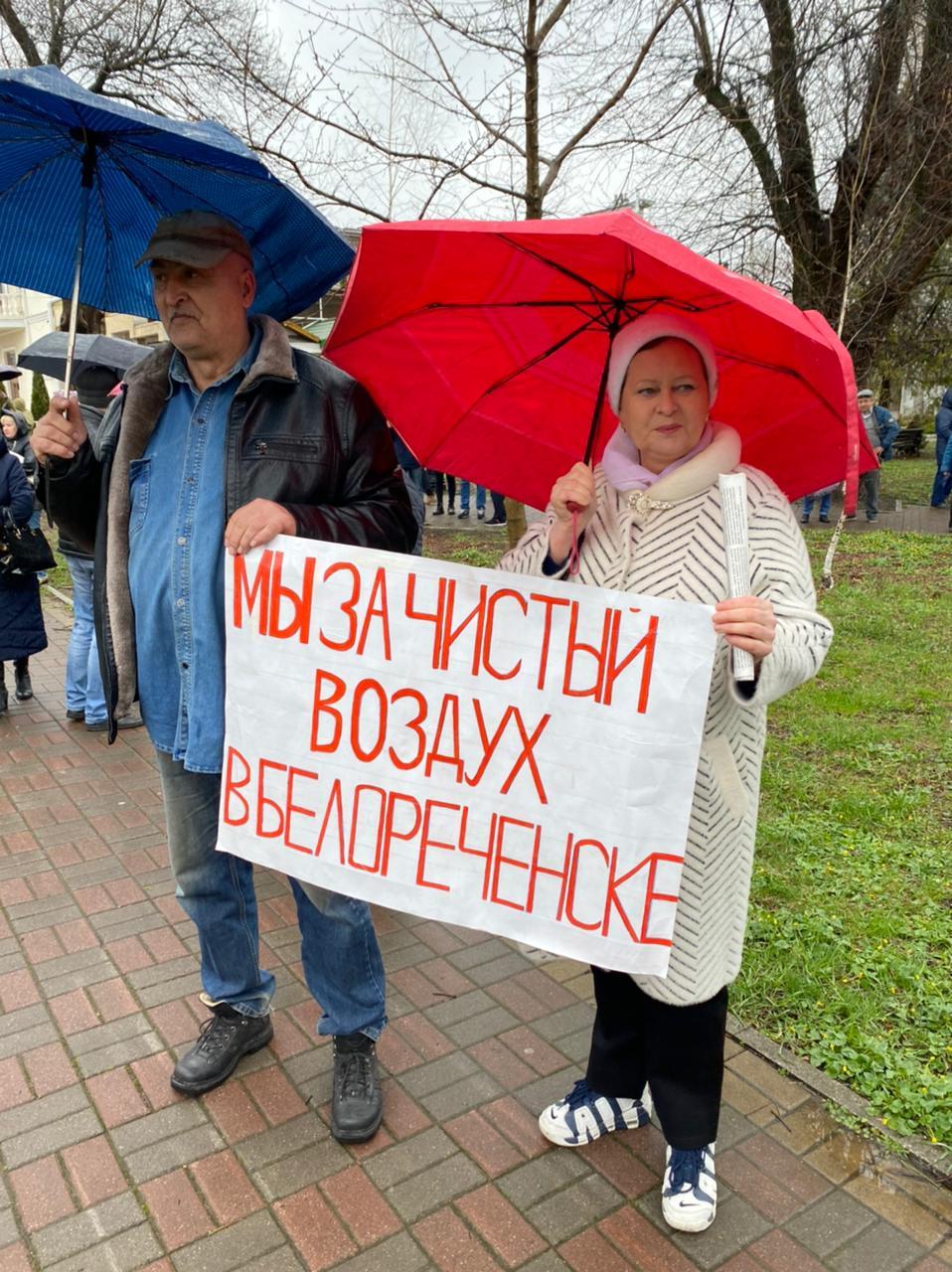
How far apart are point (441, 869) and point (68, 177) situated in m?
1.99

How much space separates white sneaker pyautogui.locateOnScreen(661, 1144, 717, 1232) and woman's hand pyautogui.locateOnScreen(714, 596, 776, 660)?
4.25 feet

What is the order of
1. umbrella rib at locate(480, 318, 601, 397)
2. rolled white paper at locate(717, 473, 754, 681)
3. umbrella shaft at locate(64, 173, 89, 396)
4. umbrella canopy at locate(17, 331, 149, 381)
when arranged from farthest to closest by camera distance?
umbrella canopy at locate(17, 331, 149, 381) → umbrella shaft at locate(64, 173, 89, 396) → umbrella rib at locate(480, 318, 601, 397) → rolled white paper at locate(717, 473, 754, 681)

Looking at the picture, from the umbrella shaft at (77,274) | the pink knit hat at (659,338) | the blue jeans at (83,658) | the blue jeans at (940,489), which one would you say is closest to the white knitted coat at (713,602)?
the pink knit hat at (659,338)

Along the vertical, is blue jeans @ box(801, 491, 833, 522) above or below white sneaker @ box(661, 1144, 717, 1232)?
above

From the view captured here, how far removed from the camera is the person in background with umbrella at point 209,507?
2.30 metres

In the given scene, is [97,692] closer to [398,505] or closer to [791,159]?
[398,505]

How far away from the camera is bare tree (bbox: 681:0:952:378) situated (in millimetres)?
6793

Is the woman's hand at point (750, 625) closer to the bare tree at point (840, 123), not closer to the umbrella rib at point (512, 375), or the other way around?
the umbrella rib at point (512, 375)

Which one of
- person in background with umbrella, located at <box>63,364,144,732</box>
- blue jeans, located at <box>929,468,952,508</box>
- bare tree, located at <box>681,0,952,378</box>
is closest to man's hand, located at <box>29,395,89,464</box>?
person in background with umbrella, located at <box>63,364,144,732</box>

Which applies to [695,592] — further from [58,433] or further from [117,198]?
[117,198]

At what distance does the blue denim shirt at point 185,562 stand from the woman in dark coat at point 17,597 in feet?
12.2

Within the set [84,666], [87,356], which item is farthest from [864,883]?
[84,666]

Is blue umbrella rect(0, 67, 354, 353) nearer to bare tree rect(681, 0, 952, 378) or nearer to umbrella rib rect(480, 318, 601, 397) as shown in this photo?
umbrella rib rect(480, 318, 601, 397)

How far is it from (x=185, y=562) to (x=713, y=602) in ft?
4.15
